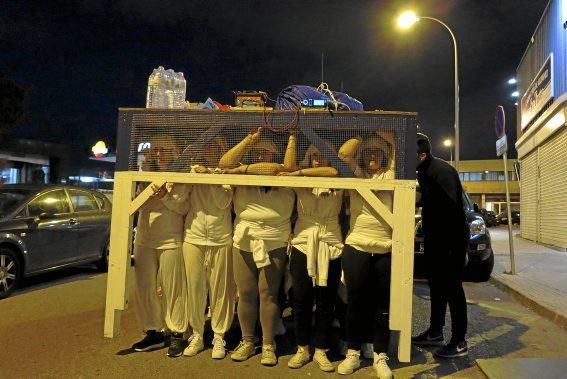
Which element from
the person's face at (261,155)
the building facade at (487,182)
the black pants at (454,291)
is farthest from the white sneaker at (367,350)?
the building facade at (487,182)

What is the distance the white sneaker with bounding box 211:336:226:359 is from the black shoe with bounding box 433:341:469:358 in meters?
1.94

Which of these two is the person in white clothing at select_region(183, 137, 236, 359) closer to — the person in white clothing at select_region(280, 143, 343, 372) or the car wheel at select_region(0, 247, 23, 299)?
the person in white clothing at select_region(280, 143, 343, 372)

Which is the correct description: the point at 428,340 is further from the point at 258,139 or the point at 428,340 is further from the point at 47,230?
the point at 47,230

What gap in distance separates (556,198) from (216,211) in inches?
494

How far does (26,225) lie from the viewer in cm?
693

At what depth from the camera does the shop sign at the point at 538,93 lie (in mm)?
13258

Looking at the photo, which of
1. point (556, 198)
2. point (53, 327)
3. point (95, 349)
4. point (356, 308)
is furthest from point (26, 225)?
point (556, 198)

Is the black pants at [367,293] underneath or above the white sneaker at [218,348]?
above

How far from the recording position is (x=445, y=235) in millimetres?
4441

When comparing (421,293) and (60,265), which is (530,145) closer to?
(421,293)

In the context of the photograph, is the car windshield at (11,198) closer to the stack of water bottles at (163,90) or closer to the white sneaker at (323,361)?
the stack of water bottles at (163,90)

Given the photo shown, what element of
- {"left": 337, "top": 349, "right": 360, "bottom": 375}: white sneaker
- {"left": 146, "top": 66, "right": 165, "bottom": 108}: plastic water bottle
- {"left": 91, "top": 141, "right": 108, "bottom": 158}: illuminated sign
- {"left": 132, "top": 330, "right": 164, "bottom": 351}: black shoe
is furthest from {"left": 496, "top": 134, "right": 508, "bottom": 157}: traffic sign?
{"left": 91, "top": 141, "right": 108, "bottom": 158}: illuminated sign

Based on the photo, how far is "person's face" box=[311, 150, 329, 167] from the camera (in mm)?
4008

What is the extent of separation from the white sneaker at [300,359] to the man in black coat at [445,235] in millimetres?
1241
